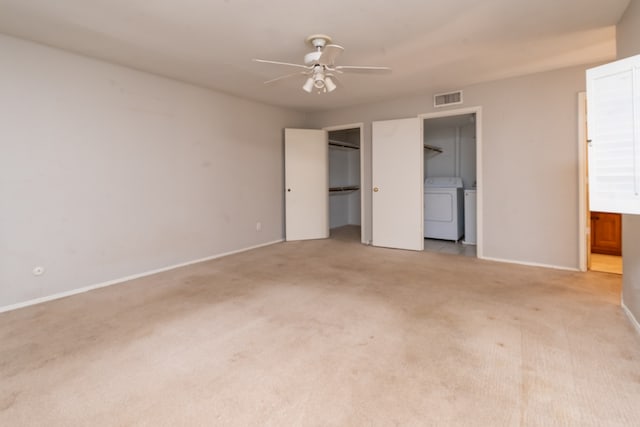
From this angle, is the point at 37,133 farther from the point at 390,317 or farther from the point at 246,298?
the point at 390,317

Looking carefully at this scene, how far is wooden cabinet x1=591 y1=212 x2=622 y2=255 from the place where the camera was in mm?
4289

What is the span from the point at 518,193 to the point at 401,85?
6.61 feet

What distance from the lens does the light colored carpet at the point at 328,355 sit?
56.4 inches

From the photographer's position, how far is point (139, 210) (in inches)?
142

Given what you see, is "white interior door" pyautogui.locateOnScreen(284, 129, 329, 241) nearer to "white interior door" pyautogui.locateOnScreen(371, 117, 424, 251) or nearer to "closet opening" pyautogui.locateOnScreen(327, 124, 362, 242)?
"white interior door" pyautogui.locateOnScreen(371, 117, 424, 251)

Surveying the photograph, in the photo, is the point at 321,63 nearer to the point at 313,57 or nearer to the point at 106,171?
the point at 313,57

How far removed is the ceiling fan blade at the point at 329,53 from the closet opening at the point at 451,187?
2.48 metres

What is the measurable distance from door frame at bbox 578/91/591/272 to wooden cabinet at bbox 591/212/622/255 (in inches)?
46.9

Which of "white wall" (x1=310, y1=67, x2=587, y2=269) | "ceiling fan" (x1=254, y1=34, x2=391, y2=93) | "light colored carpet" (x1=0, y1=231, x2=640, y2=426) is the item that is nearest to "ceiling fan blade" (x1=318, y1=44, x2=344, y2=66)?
"ceiling fan" (x1=254, y1=34, x2=391, y2=93)

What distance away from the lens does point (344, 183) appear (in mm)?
7832

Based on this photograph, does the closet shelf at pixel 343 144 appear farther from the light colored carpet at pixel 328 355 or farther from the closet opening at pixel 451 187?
the light colored carpet at pixel 328 355

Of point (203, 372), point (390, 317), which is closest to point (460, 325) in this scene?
point (390, 317)

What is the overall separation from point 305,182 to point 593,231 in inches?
170

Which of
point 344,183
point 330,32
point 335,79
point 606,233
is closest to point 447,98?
point 335,79
